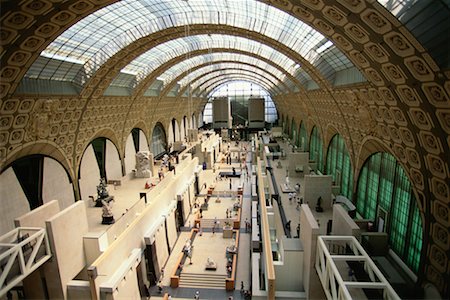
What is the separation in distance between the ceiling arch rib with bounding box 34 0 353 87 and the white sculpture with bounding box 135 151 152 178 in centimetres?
820

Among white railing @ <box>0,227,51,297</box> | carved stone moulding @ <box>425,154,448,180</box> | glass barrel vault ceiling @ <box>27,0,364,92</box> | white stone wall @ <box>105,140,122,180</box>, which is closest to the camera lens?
carved stone moulding @ <box>425,154,448,180</box>

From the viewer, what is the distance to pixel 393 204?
13617 mm

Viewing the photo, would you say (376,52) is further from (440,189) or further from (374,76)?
(440,189)

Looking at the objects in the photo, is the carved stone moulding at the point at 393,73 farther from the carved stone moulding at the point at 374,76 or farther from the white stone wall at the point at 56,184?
the white stone wall at the point at 56,184

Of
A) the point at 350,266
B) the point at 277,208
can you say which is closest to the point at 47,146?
the point at 277,208

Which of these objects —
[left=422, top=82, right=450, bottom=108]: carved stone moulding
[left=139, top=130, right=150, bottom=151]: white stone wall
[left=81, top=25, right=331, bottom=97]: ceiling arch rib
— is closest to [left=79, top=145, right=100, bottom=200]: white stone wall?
[left=81, top=25, right=331, bottom=97]: ceiling arch rib

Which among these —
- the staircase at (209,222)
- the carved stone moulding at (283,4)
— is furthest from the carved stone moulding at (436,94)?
the staircase at (209,222)

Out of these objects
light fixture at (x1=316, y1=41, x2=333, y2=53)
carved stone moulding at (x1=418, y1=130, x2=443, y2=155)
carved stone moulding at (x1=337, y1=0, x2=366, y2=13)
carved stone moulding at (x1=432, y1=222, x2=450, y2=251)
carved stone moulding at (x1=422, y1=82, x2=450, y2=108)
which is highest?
light fixture at (x1=316, y1=41, x2=333, y2=53)

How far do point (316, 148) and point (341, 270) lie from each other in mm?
23123

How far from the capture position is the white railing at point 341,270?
7.86 meters

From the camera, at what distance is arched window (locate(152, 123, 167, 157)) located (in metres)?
41.7

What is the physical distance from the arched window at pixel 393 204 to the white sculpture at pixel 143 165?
55.2ft

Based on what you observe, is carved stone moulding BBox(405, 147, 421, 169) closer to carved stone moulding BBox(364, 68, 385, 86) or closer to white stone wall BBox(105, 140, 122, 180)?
carved stone moulding BBox(364, 68, 385, 86)

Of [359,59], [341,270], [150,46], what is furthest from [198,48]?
[341,270]
